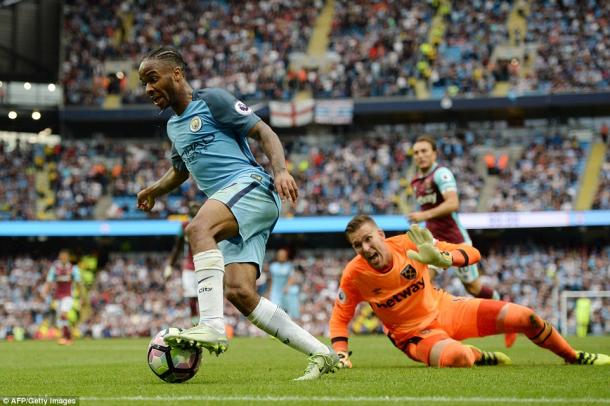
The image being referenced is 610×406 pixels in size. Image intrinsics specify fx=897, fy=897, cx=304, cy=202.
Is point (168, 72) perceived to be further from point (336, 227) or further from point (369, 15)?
point (369, 15)

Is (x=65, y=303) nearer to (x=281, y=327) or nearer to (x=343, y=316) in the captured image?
(x=343, y=316)

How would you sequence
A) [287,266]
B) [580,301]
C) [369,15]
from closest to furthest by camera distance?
[287,266], [580,301], [369,15]

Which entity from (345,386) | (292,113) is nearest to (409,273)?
(345,386)

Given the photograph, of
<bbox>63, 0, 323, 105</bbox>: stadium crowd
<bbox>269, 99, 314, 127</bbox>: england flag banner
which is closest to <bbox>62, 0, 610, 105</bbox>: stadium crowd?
<bbox>63, 0, 323, 105</bbox>: stadium crowd

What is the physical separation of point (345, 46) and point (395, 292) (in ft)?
103

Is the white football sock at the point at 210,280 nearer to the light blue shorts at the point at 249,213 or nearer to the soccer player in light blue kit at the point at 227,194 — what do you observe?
the soccer player in light blue kit at the point at 227,194

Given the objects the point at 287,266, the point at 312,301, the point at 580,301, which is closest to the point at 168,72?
the point at 287,266

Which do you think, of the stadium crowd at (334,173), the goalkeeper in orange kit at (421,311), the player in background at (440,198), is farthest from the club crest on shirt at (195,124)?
the stadium crowd at (334,173)

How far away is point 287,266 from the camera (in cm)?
2338

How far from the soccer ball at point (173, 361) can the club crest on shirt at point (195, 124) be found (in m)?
1.45

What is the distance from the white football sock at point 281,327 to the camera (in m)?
6.26

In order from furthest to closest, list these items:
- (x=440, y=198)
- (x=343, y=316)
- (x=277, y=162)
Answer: (x=440, y=198) < (x=343, y=316) < (x=277, y=162)

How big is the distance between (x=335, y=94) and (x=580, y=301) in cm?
1449

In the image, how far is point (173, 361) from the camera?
6.29 meters
